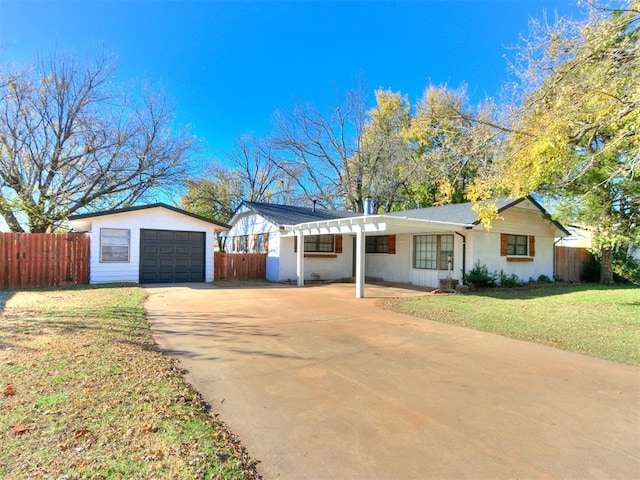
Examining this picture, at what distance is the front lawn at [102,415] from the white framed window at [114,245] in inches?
313

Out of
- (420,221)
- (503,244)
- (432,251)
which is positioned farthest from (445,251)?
(420,221)

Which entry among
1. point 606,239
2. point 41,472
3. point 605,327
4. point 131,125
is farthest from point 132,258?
point 606,239

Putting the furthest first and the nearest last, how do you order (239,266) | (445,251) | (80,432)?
(239,266), (445,251), (80,432)

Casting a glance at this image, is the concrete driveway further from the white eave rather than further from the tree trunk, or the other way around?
the tree trunk

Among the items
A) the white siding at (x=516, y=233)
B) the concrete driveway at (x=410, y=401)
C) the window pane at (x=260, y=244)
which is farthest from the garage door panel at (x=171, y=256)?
the white siding at (x=516, y=233)

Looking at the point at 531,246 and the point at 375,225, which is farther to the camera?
the point at 531,246

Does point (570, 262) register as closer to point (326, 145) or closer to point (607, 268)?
point (607, 268)

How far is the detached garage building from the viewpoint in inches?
489

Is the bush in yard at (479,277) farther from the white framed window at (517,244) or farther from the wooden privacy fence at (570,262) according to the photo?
the wooden privacy fence at (570,262)

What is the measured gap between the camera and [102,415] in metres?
2.81

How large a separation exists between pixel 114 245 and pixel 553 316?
1370 centimetres

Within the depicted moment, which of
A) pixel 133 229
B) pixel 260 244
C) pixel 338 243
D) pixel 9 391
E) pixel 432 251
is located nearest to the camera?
pixel 9 391

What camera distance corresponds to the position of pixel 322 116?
82.0ft

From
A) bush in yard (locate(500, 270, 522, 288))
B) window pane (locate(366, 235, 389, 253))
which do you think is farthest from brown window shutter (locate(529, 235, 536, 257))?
window pane (locate(366, 235, 389, 253))
